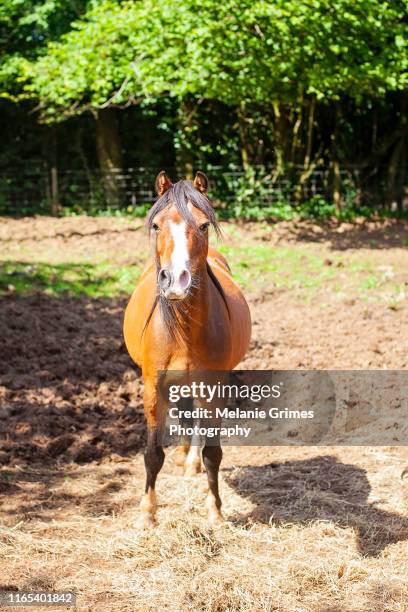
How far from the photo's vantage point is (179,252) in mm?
3789

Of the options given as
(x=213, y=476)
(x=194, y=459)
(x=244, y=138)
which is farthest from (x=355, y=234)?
(x=213, y=476)

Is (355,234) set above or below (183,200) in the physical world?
below

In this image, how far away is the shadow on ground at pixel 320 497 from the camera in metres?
4.51

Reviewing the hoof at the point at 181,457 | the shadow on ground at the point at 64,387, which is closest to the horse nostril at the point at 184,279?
the hoof at the point at 181,457

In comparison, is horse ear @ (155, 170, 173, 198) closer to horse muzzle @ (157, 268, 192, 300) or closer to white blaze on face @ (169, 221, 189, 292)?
white blaze on face @ (169, 221, 189, 292)

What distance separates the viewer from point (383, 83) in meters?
14.0

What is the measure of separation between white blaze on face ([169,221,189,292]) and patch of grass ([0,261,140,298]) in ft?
19.8

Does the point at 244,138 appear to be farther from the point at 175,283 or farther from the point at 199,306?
the point at 175,283

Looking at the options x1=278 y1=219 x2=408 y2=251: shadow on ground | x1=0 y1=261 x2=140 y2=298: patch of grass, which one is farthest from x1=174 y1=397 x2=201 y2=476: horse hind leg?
x1=278 y1=219 x2=408 y2=251: shadow on ground

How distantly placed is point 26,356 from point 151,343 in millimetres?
3420

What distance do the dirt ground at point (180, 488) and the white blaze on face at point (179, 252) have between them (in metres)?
1.57

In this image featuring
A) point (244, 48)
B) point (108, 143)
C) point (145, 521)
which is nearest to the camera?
point (145, 521)

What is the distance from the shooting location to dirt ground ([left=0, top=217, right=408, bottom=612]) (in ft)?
12.6

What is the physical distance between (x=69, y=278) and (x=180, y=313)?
6647mm
